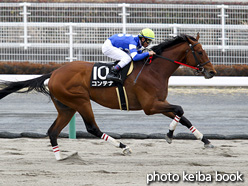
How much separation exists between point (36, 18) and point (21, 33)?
73 centimetres

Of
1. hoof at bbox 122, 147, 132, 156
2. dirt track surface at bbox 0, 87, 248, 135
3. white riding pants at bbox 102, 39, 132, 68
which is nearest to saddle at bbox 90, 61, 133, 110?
white riding pants at bbox 102, 39, 132, 68

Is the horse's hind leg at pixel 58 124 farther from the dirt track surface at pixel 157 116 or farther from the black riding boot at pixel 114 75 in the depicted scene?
the black riding boot at pixel 114 75

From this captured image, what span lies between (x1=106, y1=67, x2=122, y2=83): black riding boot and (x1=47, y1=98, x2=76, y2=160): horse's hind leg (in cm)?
63

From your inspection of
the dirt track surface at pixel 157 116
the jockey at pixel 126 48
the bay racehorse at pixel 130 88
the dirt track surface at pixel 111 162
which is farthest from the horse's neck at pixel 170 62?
the dirt track surface at pixel 157 116

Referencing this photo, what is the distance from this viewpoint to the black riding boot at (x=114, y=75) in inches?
260

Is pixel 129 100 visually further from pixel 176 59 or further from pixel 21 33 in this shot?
pixel 21 33

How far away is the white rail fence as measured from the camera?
52.3 feet

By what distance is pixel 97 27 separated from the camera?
52.7 feet

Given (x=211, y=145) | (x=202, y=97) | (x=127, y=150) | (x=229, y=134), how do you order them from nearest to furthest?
(x=127, y=150), (x=211, y=145), (x=229, y=134), (x=202, y=97)

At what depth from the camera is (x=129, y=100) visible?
6.67 metres

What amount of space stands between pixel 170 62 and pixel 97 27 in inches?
372

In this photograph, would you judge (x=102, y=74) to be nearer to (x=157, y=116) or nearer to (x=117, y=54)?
(x=117, y=54)

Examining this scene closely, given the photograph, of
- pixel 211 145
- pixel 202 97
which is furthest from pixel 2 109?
pixel 211 145

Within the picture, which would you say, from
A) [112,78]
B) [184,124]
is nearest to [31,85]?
[112,78]
